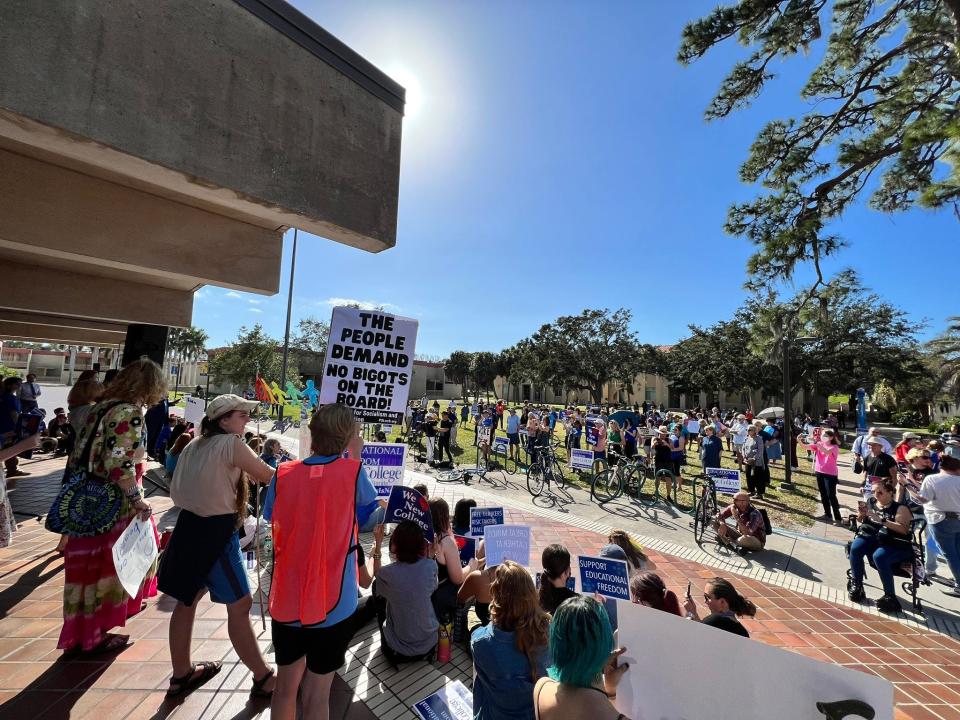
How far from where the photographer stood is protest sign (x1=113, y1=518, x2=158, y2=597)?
258 cm

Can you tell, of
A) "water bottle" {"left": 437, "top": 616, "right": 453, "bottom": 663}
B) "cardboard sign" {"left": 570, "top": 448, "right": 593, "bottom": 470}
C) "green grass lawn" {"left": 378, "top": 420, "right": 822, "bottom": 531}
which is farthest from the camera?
"cardboard sign" {"left": 570, "top": 448, "right": 593, "bottom": 470}

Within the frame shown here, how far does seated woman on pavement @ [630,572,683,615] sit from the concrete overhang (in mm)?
3343

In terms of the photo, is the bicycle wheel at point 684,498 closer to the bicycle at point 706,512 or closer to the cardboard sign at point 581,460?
the bicycle at point 706,512

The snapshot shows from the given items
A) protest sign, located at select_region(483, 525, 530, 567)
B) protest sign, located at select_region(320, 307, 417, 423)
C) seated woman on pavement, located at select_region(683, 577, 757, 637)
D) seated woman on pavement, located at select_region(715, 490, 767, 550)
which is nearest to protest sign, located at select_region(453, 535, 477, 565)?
protest sign, located at select_region(483, 525, 530, 567)

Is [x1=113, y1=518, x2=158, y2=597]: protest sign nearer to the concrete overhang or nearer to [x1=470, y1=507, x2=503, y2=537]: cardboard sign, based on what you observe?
the concrete overhang

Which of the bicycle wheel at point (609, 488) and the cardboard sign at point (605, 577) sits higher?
the cardboard sign at point (605, 577)

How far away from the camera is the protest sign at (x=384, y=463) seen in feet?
13.3

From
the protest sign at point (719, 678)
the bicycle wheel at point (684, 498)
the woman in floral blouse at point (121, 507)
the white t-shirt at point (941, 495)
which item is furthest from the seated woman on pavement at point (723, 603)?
the bicycle wheel at point (684, 498)

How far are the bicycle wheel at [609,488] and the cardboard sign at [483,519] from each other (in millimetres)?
5610

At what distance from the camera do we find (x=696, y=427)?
693 inches

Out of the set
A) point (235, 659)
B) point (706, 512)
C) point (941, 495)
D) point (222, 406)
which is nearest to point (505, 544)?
point (235, 659)

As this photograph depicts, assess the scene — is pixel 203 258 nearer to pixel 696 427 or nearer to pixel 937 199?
pixel 937 199

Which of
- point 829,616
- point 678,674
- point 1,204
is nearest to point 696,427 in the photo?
point 829,616

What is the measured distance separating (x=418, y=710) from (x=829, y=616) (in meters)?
4.68
